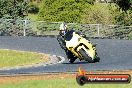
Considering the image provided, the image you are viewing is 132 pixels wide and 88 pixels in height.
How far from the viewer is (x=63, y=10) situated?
5072 centimetres

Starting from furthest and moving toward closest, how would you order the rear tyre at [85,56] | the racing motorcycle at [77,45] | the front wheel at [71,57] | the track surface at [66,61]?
the front wheel at [71,57] → the rear tyre at [85,56] → the racing motorcycle at [77,45] → the track surface at [66,61]

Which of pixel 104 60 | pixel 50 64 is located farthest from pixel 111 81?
pixel 104 60

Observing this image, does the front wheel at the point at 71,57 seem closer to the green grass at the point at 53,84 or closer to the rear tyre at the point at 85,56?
the rear tyre at the point at 85,56

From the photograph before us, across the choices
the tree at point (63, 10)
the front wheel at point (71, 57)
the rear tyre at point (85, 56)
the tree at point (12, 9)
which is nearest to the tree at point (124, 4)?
the tree at point (63, 10)

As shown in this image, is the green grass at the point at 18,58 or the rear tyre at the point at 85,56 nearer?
the rear tyre at the point at 85,56

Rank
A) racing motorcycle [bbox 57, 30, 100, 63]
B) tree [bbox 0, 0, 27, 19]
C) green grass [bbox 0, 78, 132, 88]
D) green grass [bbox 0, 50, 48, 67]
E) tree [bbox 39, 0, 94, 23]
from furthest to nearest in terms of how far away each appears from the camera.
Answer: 1. tree [bbox 39, 0, 94, 23]
2. tree [bbox 0, 0, 27, 19]
3. green grass [bbox 0, 50, 48, 67]
4. racing motorcycle [bbox 57, 30, 100, 63]
5. green grass [bbox 0, 78, 132, 88]

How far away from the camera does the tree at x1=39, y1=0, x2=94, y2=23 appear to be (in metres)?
49.5

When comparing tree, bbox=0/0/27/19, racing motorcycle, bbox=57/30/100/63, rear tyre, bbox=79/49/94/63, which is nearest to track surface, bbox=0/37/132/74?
rear tyre, bbox=79/49/94/63

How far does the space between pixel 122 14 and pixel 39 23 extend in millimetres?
7499

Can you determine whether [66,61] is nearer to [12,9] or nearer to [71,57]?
[71,57]

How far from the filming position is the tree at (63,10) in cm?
4953

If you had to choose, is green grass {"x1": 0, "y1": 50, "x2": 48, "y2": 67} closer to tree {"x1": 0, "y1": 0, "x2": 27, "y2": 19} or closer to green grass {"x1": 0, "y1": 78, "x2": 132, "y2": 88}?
green grass {"x1": 0, "y1": 78, "x2": 132, "y2": 88}

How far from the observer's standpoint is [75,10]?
4997 cm

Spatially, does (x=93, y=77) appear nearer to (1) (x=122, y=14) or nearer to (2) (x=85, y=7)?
(1) (x=122, y=14)
